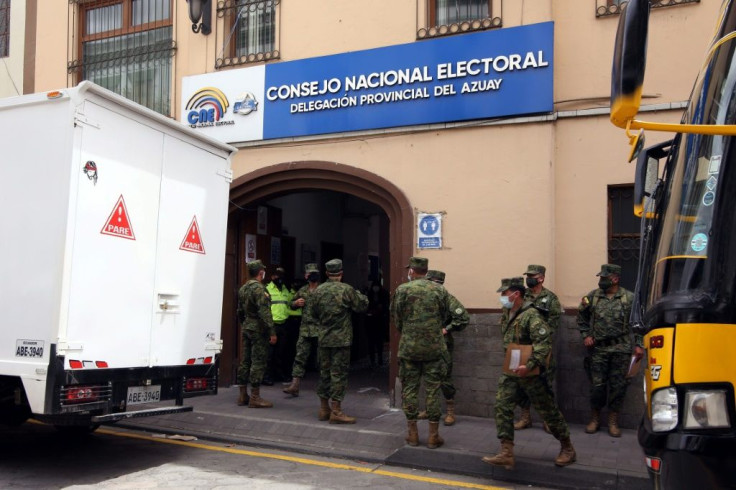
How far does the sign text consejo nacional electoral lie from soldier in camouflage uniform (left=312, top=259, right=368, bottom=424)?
2435mm

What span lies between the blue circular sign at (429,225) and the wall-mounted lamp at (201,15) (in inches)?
183

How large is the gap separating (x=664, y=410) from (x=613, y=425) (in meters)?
4.41

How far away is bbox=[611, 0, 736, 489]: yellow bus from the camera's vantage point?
9.70 ft

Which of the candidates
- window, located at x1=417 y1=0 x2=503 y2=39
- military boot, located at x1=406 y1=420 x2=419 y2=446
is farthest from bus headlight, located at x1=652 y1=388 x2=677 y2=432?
window, located at x1=417 y1=0 x2=503 y2=39

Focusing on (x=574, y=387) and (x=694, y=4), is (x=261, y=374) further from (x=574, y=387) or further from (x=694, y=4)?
(x=694, y=4)

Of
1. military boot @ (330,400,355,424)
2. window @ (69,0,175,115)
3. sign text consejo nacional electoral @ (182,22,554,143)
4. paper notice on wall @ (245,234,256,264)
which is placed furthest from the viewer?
window @ (69,0,175,115)

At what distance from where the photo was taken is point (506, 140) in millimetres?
8250

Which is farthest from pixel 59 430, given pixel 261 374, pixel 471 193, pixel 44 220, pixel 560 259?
pixel 560 259

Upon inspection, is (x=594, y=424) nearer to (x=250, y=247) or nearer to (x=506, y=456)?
(x=506, y=456)

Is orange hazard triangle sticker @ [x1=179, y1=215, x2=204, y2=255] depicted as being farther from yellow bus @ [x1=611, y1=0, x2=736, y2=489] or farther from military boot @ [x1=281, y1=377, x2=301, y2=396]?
yellow bus @ [x1=611, y1=0, x2=736, y2=489]

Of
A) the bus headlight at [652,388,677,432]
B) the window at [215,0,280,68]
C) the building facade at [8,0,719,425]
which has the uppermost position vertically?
the window at [215,0,280,68]

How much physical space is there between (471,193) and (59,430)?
5621 mm

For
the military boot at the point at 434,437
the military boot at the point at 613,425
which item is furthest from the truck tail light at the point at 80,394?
the military boot at the point at 613,425

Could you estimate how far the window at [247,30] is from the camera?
10.0 m
